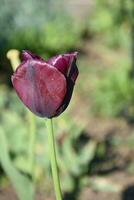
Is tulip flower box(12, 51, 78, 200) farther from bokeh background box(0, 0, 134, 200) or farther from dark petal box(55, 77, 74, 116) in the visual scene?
bokeh background box(0, 0, 134, 200)

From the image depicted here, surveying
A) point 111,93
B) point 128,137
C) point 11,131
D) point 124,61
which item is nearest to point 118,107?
point 111,93

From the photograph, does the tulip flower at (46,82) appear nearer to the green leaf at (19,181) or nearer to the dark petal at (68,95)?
the dark petal at (68,95)

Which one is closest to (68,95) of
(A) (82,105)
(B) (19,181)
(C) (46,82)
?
(C) (46,82)

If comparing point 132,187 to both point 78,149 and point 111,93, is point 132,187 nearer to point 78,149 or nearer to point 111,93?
point 78,149

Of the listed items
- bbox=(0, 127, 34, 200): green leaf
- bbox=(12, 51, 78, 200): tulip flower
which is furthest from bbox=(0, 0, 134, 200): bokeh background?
bbox=(12, 51, 78, 200): tulip flower

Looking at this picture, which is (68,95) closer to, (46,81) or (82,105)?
(46,81)

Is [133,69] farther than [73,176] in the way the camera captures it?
Yes

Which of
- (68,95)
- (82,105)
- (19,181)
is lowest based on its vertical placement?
(82,105)
